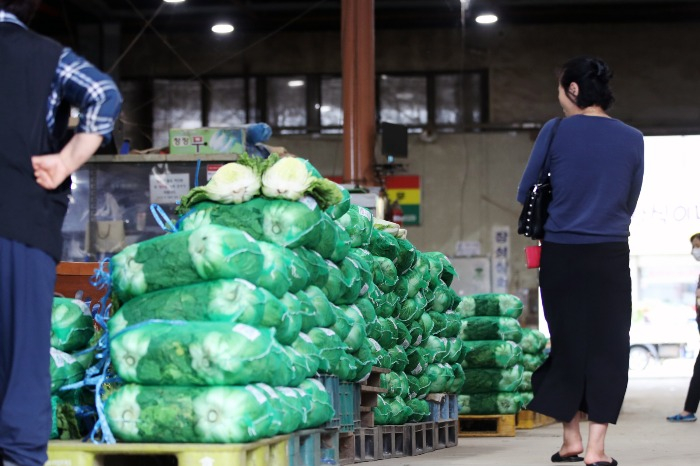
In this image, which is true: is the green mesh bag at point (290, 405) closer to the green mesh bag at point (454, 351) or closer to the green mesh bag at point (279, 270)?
the green mesh bag at point (279, 270)

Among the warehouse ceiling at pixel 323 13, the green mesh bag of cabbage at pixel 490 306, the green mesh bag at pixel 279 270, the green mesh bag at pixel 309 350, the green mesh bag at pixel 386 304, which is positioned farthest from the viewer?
the warehouse ceiling at pixel 323 13

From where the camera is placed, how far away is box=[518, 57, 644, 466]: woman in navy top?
16.6 feet

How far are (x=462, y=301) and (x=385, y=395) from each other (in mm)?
3356

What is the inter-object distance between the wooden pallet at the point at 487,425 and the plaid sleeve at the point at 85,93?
22.0 feet

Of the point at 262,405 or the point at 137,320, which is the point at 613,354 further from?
the point at 137,320

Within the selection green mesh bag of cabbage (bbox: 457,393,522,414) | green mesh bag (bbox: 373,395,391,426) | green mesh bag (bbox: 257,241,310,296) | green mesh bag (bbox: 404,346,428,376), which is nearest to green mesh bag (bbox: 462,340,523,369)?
green mesh bag of cabbage (bbox: 457,393,522,414)

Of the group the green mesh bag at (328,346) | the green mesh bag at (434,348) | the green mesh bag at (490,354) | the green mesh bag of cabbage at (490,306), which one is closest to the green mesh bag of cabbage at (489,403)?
the green mesh bag at (490,354)

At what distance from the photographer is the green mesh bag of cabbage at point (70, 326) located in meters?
4.68

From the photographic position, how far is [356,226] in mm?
6602

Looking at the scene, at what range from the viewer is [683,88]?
21.0 meters

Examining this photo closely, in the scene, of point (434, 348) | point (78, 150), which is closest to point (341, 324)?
point (78, 150)

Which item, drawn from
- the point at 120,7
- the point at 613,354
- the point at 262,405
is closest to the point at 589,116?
the point at 613,354

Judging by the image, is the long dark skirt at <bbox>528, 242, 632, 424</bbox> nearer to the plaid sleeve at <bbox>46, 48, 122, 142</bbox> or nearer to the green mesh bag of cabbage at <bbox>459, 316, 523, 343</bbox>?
the plaid sleeve at <bbox>46, 48, 122, 142</bbox>

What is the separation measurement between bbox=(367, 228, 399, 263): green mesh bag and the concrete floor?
122 centimetres
